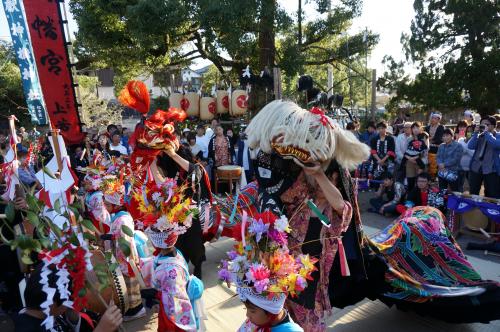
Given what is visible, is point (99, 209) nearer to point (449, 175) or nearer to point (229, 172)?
point (229, 172)

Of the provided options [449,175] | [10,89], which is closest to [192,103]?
[449,175]

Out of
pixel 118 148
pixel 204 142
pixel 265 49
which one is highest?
pixel 265 49

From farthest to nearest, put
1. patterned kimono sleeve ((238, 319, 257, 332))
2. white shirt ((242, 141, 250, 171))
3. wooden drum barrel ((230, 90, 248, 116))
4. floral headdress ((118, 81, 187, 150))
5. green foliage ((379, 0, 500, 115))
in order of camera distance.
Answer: green foliage ((379, 0, 500, 115))
wooden drum barrel ((230, 90, 248, 116))
white shirt ((242, 141, 250, 171))
floral headdress ((118, 81, 187, 150))
patterned kimono sleeve ((238, 319, 257, 332))

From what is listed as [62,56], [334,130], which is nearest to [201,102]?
[62,56]

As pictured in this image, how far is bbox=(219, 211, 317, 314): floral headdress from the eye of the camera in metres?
1.63

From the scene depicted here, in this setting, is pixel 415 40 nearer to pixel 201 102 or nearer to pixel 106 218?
pixel 201 102

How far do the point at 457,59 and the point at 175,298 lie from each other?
1646cm

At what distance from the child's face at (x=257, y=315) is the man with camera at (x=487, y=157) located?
17.7 feet

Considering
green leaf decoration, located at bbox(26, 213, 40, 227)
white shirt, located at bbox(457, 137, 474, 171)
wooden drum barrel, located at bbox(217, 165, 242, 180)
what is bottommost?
wooden drum barrel, located at bbox(217, 165, 242, 180)

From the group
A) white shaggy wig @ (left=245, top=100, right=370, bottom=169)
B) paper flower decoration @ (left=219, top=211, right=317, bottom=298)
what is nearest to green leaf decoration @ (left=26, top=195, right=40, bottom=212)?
paper flower decoration @ (left=219, top=211, right=317, bottom=298)

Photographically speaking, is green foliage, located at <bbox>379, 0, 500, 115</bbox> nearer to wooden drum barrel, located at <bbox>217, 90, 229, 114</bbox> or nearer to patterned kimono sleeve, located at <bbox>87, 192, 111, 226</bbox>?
wooden drum barrel, located at <bbox>217, 90, 229, 114</bbox>

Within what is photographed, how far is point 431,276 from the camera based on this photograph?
268cm

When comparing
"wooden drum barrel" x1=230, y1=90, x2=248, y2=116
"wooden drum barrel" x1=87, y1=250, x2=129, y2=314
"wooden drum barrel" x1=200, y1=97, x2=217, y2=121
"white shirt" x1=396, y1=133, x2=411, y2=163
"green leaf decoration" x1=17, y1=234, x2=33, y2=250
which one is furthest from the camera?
"wooden drum barrel" x1=200, y1=97, x2=217, y2=121

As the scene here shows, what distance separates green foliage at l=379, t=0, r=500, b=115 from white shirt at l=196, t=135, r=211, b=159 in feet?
35.4
